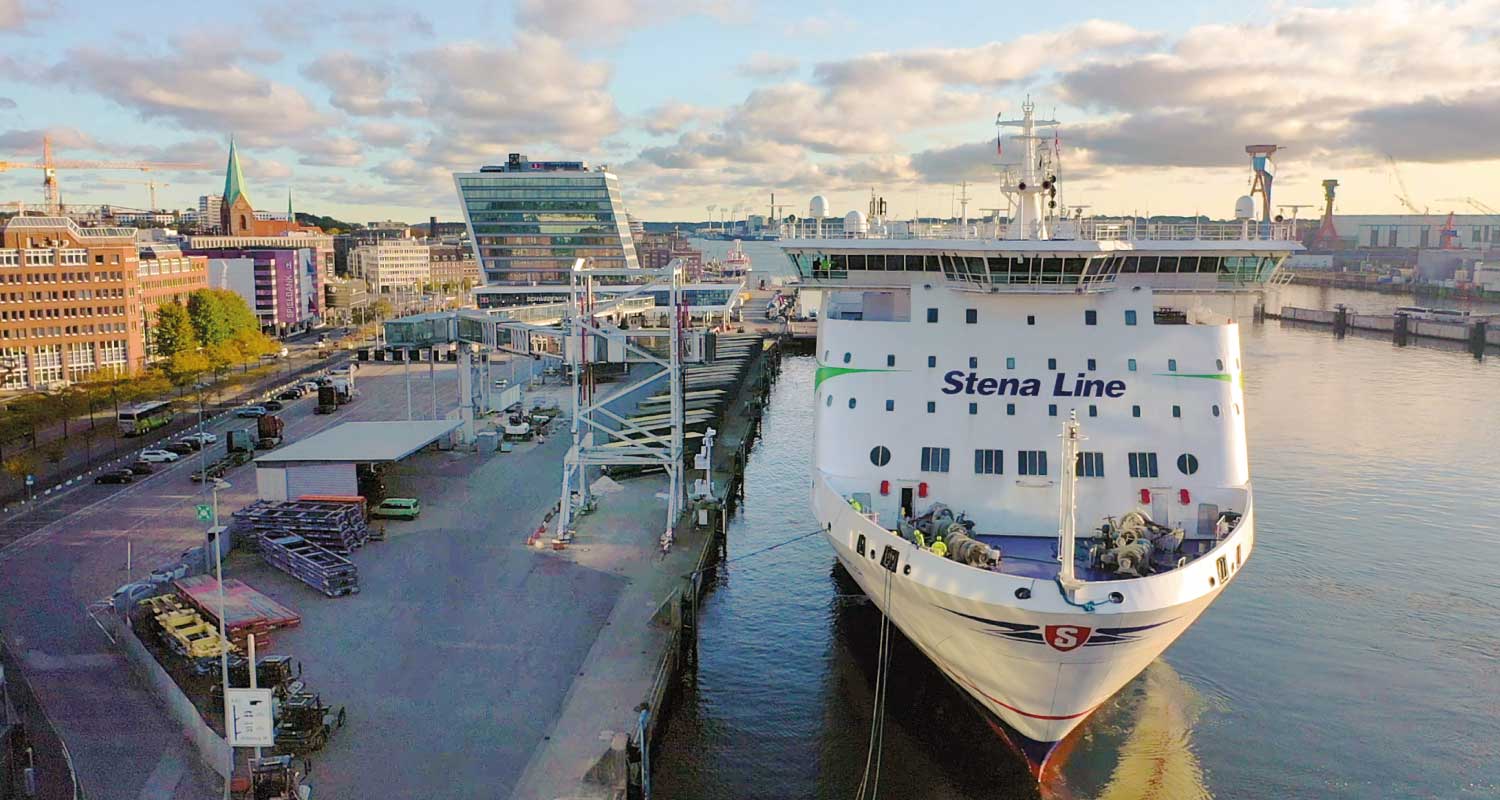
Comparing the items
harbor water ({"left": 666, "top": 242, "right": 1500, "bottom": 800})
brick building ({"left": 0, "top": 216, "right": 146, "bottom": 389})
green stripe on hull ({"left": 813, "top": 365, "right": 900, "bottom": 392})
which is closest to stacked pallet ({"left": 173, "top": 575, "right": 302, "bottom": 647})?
harbor water ({"left": 666, "top": 242, "right": 1500, "bottom": 800})

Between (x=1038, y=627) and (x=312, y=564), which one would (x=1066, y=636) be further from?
(x=312, y=564)

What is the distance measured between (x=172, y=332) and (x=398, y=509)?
152 ft

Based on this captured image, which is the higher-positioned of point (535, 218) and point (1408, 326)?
point (535, 218)

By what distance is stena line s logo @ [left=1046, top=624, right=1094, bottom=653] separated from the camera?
17.1 meters

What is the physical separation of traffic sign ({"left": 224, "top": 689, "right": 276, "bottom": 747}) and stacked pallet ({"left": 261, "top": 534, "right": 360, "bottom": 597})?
9834mm

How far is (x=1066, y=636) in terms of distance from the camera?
A: 1722 cm

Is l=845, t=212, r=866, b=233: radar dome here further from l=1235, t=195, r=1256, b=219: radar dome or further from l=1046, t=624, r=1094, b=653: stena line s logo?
l=1046, t=624, r=1094, b=653: stena line s logo

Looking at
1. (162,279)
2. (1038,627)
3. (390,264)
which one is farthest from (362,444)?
(390,264)

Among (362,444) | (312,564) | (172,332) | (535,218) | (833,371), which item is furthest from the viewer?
(535,218)

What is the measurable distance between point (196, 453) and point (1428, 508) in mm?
45493

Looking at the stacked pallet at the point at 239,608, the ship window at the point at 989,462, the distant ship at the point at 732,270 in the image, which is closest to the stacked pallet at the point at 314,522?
the stacked pallet at the point at 239,608

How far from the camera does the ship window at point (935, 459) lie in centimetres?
2278

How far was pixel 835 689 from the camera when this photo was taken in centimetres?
2366

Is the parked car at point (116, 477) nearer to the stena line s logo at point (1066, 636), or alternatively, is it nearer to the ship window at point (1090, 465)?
the ship window at point (1090, 465)
